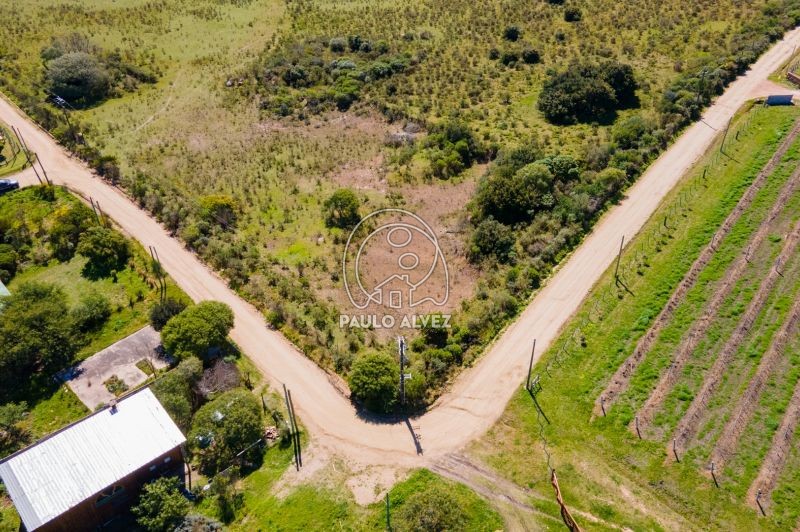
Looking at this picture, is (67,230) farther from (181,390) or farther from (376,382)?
(376,382)

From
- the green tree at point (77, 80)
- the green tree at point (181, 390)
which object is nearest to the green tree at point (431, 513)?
the green tree at point (181, 390)

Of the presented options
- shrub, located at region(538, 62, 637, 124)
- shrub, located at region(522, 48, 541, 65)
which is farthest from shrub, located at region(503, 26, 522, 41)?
shrub, located at region(538, 62, 637, 124)

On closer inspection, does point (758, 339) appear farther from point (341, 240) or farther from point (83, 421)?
point (83, 421)

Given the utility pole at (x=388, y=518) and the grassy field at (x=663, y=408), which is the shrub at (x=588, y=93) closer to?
the grassy field at (x=663, y=408)

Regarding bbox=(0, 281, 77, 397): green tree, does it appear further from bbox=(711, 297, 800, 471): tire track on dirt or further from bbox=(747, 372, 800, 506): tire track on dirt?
bbox=(747, 372, 800, 506): tire track on dirt

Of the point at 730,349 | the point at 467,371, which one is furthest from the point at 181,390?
the point at 730,349
